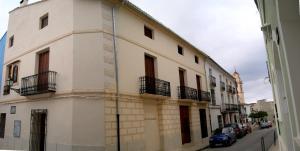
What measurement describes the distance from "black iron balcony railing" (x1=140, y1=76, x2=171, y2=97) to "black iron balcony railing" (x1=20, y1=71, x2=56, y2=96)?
4369 mm

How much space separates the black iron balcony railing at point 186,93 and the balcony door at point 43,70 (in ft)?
28.9

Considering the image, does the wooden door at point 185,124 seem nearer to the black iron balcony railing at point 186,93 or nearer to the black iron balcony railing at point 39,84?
the black iron balcony railing at point 186,93

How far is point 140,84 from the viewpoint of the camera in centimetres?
1248

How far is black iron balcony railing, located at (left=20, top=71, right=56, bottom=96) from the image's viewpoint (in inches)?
421

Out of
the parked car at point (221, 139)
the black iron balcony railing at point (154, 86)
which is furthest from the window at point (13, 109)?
the parked car at point (221, 139)

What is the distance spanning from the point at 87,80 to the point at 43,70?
3.29 meters

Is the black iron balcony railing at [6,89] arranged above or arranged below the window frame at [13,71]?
below

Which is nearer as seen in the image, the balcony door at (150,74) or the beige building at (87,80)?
the beige building at (87,80)

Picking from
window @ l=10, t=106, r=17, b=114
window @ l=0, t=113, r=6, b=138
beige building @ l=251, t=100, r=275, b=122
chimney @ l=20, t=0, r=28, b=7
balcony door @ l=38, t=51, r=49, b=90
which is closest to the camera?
balcony door @ l=38, t=51, r=49, b=90

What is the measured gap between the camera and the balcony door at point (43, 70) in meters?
10.9

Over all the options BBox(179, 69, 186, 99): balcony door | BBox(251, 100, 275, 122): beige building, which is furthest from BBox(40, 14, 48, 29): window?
BBox(251, 100, 275, 122): beige building

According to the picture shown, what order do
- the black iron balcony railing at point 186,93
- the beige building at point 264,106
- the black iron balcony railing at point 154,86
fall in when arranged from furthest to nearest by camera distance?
the beige building at point 264,106 < the black iron balcony railing at point 186,93 < the black iron balcony railing at point 154,86

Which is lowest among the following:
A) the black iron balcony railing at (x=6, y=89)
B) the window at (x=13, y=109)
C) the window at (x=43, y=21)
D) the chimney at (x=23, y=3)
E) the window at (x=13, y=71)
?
the window at (x=13, y=109)

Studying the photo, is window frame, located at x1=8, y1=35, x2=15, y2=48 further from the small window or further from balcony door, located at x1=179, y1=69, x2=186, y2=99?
balcony door, located at x1=179, y1=69, x2=186, y2=99
